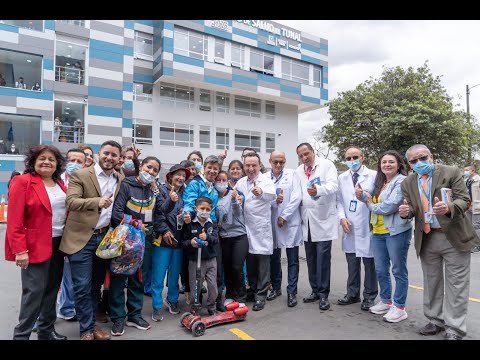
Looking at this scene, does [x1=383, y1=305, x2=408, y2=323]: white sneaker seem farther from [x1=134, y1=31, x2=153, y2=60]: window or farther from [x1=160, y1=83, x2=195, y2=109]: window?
[x1=134, y1=31, x2=153, y2=60]: window

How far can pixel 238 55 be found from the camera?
26141 mm

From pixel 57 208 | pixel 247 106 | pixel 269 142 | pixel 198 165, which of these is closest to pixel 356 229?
pixel 198 165

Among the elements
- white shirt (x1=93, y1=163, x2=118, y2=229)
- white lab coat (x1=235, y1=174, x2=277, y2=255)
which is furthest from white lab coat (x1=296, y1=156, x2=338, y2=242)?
white shirt (x1=93, y1=163, x2=118, y2=229)

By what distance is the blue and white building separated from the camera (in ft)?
62.0

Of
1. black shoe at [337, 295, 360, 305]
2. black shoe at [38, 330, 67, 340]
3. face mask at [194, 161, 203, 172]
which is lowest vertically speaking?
black shoe at [38, 330, 67, 340]

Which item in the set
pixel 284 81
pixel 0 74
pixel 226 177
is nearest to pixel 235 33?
pixel 284 81

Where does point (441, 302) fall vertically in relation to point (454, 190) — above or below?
below

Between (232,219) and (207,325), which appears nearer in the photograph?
(207,325)

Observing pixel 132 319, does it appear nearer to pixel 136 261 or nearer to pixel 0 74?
pixel 136 261

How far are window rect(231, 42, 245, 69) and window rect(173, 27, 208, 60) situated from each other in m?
2.18

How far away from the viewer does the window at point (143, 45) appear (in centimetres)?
2358

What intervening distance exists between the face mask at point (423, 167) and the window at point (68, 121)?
20.0m
